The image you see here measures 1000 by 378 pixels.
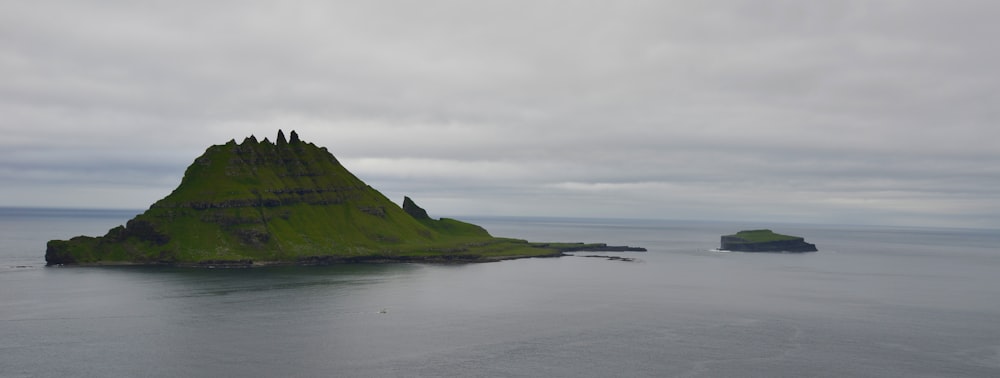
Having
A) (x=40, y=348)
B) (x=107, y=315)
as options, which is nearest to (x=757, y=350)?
(x=40, y=348)

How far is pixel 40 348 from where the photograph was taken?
12125cm

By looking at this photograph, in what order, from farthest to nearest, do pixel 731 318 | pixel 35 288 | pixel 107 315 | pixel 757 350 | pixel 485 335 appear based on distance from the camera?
1. pixel 35 288
2. pixel 731 318
3. pixel 107 315
4. pixel 485 335
5. pixel 757 350

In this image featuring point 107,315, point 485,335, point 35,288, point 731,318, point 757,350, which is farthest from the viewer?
point 35,288

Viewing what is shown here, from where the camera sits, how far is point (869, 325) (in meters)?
160

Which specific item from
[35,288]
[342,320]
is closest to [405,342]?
[342,320]

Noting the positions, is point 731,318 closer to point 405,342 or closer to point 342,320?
point 405,342

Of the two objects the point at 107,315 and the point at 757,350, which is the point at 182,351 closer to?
the point at 107,315

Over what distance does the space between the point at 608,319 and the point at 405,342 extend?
184ft

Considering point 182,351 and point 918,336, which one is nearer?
point 182,351

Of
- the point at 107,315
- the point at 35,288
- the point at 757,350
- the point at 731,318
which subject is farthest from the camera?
the point at 35,288

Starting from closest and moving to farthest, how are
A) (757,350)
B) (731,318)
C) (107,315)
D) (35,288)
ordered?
(757,350)
(107,315)
(731,318)
(35,288)

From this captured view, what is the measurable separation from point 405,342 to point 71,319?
7946cm

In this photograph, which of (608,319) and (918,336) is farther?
(608,319)

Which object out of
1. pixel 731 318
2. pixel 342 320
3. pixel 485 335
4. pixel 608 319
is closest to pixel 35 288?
pixel 342 320
